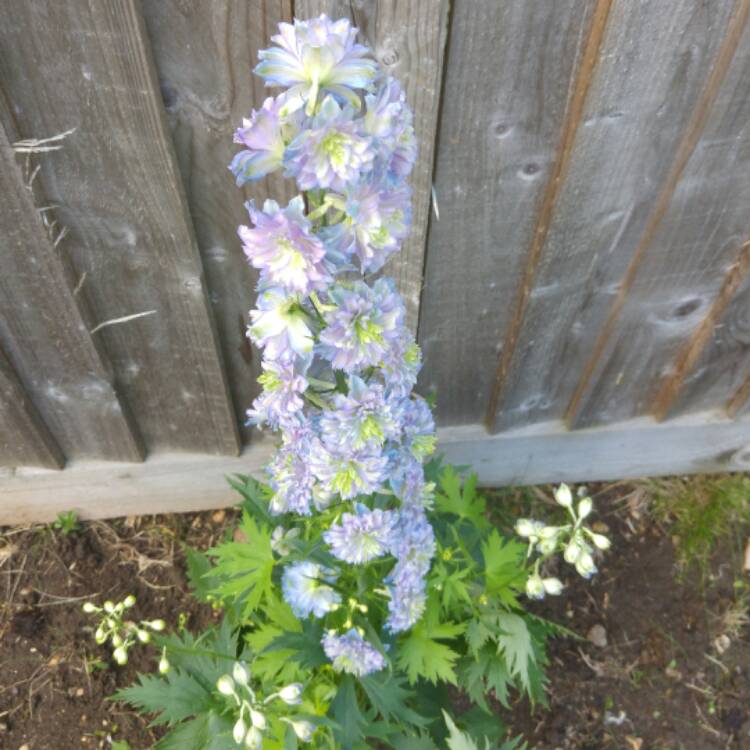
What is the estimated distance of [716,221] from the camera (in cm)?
223

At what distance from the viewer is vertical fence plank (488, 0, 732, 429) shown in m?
1.74

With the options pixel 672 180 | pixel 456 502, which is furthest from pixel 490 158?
pixel 456 502

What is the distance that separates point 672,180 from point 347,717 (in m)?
1.56

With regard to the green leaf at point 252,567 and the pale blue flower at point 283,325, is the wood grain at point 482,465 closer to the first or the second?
the green leaf at point 252,567

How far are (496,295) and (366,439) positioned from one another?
3.26ft

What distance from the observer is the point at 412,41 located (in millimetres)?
1633

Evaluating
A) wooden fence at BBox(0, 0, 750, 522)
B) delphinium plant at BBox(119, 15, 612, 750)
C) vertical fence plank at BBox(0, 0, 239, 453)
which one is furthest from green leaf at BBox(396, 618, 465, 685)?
vertical fence plank at BBox(0, 0, 239, 453)

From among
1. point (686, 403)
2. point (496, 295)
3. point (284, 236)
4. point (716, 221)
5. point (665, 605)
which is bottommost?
point (665, 605)


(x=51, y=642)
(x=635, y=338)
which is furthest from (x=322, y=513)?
(x=51, y=642)

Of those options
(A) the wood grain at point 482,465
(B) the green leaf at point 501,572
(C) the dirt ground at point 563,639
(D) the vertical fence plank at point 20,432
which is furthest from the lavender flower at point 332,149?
(C) the dirt ground at point 563,639

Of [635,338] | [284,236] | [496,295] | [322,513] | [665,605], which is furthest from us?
[665,605]

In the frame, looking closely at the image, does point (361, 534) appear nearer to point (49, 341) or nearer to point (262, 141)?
point (262, 141)

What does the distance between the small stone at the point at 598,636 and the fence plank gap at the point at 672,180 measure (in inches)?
32.0

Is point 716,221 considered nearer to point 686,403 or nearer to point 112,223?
point 686,403
